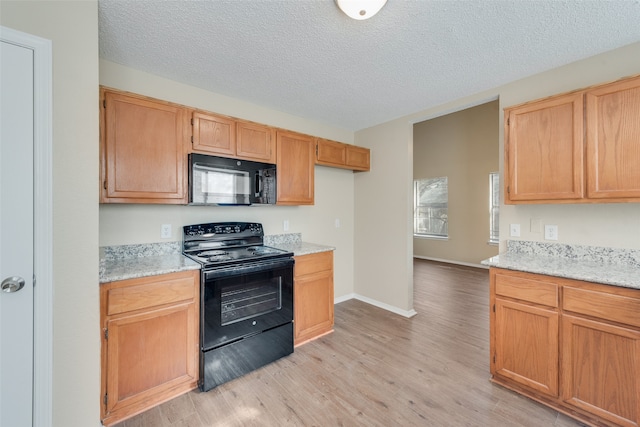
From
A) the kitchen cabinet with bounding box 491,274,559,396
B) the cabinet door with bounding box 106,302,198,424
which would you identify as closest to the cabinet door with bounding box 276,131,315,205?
the cabinet door with bounding box 106,302,198,424

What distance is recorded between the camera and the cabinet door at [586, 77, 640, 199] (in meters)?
1.67

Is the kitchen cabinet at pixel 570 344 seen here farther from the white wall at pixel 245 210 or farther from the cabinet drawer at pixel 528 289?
the white wall at pixel 245 210

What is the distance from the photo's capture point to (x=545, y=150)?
2018mm

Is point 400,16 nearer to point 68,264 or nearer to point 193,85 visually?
point 193,85

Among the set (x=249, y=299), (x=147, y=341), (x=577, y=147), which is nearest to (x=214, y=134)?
(x=249, y=299)

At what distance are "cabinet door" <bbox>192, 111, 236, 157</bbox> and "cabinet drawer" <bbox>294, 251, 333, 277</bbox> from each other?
1.26 meters

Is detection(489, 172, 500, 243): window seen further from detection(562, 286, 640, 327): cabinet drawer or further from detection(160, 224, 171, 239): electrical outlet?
detection(160, 224, 171, 239): electrical outlet

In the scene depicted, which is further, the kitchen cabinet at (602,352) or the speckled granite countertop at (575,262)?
the speckled granite countertop at (575,262)

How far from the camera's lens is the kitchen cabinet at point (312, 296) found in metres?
2.61

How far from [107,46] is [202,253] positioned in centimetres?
176

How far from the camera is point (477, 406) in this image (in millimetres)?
1812

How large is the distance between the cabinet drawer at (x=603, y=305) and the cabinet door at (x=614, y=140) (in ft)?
2.27

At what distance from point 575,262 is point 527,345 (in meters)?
0.77

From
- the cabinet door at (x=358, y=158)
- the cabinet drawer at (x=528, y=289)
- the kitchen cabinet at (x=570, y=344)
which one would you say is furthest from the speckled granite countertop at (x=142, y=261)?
the kitchen cabinet at (x=570, y=344)
